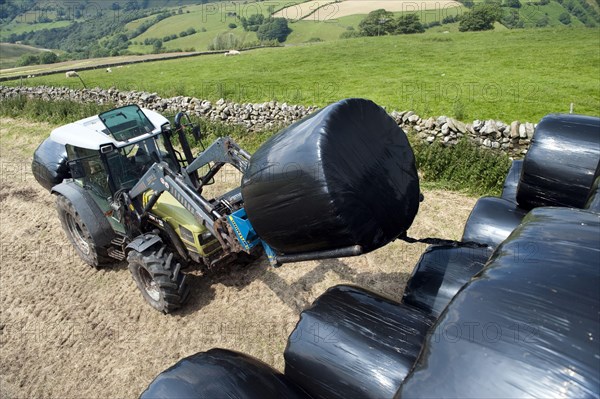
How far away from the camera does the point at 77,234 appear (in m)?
7.20

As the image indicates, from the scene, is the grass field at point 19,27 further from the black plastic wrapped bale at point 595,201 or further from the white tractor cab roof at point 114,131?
the black plastic wrapped bale at point 595,201

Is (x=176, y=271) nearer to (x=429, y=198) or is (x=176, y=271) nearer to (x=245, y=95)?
(x=429, y=198)

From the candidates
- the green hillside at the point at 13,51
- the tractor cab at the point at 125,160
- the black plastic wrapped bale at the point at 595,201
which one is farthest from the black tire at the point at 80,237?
the green hillside at the point at 13,51

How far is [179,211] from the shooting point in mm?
5832

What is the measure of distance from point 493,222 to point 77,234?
21.0 feet

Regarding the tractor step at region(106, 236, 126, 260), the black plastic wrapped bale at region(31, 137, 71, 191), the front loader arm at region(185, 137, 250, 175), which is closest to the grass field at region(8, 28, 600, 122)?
the black plastic wrapped bale at region(31, 137, 71, 191)

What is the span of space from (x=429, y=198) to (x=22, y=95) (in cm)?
1862

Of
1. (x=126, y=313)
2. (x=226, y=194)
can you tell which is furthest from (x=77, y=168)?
(x=226, y=194)

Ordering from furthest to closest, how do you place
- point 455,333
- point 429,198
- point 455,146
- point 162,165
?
1. point 455,146
2. point 429,198
3. point 162,165
4. point 455,333

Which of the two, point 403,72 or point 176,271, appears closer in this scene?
point 176,271

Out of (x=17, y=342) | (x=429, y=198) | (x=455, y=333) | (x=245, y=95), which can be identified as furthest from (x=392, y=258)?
(x=245, y=95)

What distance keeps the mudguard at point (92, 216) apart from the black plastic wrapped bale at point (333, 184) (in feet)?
13.0

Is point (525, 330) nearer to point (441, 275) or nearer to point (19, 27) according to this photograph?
point (441, 275)

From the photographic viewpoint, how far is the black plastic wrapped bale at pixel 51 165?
850 cm
